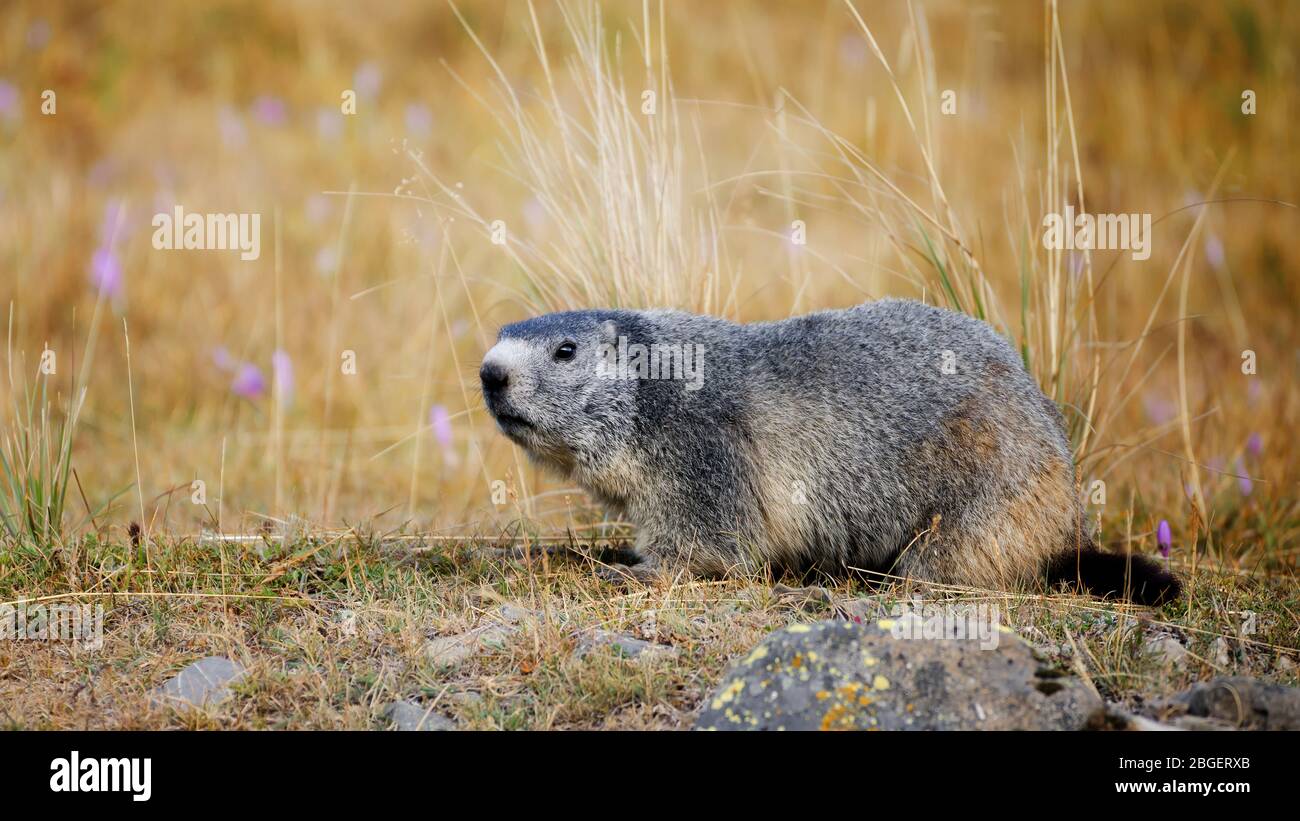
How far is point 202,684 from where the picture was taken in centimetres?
444

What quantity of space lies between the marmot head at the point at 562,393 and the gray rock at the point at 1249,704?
2726mm

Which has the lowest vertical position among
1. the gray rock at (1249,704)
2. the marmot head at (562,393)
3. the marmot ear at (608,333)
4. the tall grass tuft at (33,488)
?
the gray rock at (1249,704)

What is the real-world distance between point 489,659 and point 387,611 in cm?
58

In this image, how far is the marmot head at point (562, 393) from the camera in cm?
560

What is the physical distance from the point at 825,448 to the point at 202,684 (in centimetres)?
287

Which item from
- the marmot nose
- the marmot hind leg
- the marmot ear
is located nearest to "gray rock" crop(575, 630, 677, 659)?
the marmot nose

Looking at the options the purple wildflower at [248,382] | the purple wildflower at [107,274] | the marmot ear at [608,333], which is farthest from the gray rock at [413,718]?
the purple wildflower at [107,274]

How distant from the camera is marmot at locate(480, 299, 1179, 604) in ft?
18.2

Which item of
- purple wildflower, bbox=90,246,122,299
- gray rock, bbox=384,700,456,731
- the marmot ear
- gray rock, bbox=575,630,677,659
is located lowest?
gray rock, bbox=384,700,456,731

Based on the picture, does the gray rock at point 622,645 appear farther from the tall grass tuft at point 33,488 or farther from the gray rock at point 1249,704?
the tall grass tuft at point 33,488

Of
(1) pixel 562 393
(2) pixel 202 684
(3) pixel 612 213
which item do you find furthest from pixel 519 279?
(2) pixel 202 684

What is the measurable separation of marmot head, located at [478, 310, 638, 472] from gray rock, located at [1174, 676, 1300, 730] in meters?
2.73

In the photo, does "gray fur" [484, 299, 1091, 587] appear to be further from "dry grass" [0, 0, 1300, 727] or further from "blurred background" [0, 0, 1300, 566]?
"blurred background" [0, 0, 1300, 566]

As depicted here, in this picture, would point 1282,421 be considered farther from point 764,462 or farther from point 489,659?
point 489,659
